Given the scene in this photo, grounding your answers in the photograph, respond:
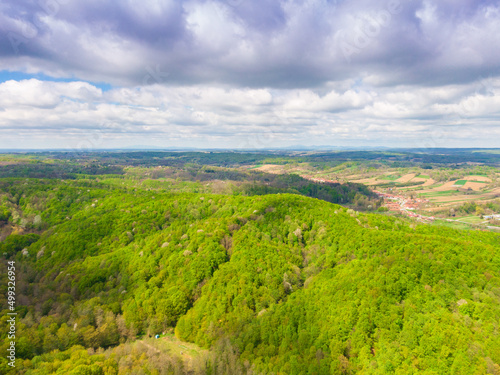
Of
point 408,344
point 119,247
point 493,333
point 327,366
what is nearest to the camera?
A: point 493,333

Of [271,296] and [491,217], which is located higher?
[271,296]

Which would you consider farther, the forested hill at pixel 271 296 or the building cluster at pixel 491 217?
the building cluster at pixel 491 217

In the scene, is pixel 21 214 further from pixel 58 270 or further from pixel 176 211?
pixel 176 211

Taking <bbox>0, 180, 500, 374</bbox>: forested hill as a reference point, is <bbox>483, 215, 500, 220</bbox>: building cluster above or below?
below

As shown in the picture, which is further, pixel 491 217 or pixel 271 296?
pixel 491 217

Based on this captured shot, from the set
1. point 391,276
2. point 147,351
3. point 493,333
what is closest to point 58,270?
point 147,351

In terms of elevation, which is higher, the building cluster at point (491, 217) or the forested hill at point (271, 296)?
the forested hill at point (271, 296)

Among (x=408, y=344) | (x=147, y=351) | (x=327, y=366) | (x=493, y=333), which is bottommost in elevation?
(x=147, y=351)

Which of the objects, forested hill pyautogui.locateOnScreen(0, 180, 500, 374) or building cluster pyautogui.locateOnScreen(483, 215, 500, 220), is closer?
forested hill pyautogui.locateOnScreen(0, 180, 500, 374)
